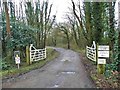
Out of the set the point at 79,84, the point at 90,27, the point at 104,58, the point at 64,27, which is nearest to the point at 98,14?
the point at 90,27

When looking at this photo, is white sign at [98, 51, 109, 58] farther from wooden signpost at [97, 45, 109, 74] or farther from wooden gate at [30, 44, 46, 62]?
wooden gate at [30, 44, 46, 62]

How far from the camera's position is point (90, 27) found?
2158cm

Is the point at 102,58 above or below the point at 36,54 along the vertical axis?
above

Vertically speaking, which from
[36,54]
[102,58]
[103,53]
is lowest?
[36,54]

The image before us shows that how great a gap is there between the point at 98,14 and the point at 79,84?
33.7 feet

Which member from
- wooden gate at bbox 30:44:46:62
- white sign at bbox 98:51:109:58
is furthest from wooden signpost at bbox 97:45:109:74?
wooden gate at bbox 30:44:46:62

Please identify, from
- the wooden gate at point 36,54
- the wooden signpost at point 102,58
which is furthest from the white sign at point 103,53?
the wooden gate at point 36,54

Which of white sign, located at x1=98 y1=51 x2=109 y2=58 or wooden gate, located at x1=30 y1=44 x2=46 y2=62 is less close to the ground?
white sign, located at x1=98 y1=51 x2=109 y2=58

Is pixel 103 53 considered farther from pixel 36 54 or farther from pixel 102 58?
pixel 36 54

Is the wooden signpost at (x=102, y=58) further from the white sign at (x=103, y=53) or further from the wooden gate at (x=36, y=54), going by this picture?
the wooden gate at (x=36, y=54)

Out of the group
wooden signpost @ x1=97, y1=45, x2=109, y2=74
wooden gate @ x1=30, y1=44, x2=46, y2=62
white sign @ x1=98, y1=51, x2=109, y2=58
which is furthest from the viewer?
wooden gate @ x1=30, y1=44, x2=46, y2=62

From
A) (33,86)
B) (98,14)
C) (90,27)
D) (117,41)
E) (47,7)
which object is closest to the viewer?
(33,86)

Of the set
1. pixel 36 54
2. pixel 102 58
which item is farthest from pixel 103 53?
pixel 36 54

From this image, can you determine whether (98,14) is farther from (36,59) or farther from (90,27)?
(36,59)
